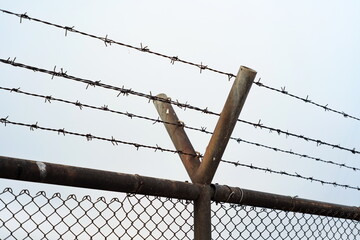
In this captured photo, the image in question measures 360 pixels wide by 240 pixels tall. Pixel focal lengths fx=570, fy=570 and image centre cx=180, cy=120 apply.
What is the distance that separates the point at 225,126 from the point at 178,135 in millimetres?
330

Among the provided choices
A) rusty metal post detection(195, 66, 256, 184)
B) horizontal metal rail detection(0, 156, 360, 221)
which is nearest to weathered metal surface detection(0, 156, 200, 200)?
horizontal metal rail detection(0, 156, 360, 221)

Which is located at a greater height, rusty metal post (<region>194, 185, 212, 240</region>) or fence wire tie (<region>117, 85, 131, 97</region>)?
fence wire tie (<region>117, 85, 131, 97</region>)

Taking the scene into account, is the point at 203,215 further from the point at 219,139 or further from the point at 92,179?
the point at 92,179

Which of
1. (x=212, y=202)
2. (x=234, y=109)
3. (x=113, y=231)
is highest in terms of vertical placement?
(x=234, y=109)

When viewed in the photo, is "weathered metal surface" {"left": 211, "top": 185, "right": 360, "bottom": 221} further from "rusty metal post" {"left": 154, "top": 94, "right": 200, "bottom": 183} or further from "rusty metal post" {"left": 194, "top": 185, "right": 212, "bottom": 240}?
"rusty metal post" {"left": 154, "top": 94, "right": 200, "bottom": 183}

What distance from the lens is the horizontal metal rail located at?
2.70m

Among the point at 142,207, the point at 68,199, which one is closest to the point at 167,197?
the point at 142,207

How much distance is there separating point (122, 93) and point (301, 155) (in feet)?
5.03

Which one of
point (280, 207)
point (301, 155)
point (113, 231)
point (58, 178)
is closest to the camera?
point (58, 178)

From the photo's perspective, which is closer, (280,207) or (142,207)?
(142,207)

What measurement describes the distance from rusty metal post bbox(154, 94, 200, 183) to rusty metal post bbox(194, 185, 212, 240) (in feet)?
0.39

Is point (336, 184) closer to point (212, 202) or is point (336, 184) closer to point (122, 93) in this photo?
point (212, 202)

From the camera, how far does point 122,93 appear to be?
3.20 meters

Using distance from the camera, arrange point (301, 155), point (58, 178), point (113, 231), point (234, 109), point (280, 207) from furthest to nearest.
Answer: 1. point (301, 155)
2. point (280, 207)
3. point (234, 109)
4. point (113, 231)
5. point (58, 178)
